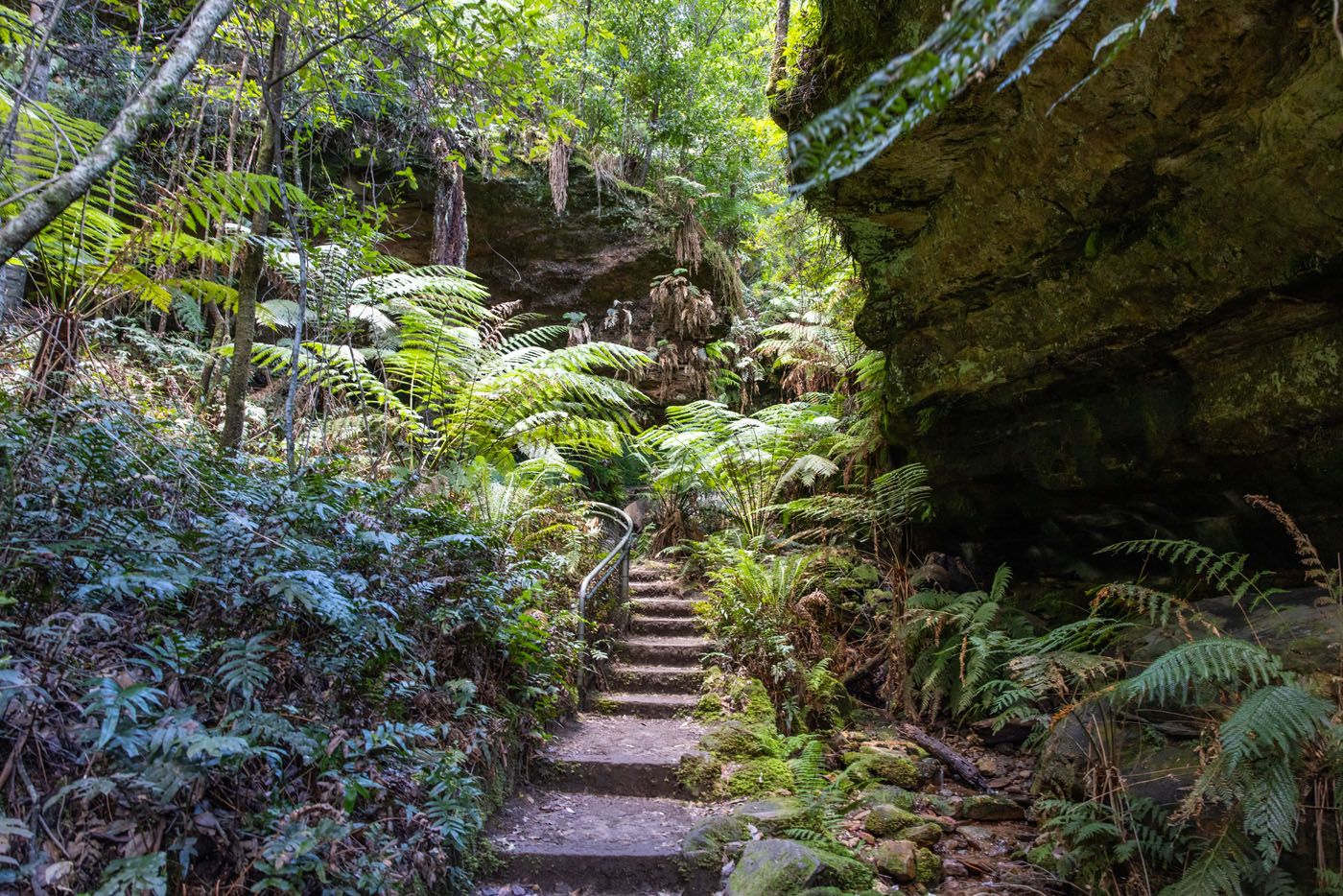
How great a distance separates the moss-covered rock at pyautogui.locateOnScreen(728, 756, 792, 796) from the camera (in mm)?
3732

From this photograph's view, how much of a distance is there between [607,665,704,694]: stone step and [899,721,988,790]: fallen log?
163cm

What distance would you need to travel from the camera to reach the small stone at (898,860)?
285cm

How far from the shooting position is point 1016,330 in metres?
4.27

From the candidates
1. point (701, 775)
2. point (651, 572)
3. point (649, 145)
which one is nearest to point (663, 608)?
point (651, 572)

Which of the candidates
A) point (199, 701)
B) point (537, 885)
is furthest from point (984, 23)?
point (537, 885)

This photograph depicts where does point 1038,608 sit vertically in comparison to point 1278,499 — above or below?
below

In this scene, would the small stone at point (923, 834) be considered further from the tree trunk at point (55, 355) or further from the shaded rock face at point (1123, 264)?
the tree trunk at point (55, 355)

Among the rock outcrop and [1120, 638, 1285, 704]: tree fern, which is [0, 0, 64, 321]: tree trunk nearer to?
[1120, 638, 1285, 704]: tree fern

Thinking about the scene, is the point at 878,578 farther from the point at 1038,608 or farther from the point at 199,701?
the point at 199,701

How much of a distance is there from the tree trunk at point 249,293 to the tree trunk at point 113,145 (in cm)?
121

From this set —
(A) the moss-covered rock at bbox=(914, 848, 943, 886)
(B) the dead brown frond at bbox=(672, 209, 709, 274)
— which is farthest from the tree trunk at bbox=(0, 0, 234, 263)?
(B) the dead brown frond at bbox=(672, 209, 709, 274)

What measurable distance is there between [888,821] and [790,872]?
77 centimetres

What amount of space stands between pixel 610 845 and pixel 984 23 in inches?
136

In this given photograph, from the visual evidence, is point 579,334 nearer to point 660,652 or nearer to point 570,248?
point 570,248
